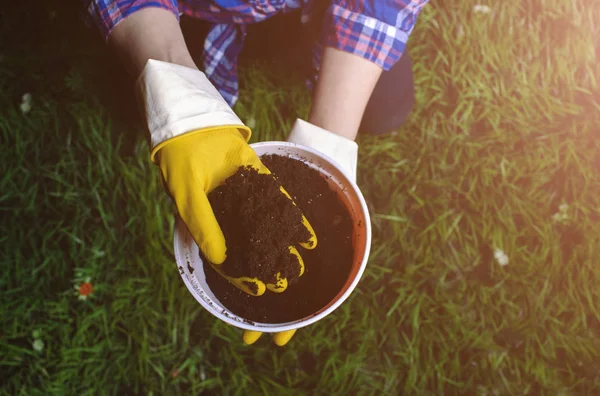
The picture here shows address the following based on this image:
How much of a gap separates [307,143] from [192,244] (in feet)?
1.36

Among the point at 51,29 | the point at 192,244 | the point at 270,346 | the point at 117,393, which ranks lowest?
the point at 117,393

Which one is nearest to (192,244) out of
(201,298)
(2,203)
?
(201,298)

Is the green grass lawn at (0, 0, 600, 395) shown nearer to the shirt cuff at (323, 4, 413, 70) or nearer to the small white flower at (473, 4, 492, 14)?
the small white flower at (473, 4, 492, 14)

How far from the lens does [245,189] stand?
97 cm

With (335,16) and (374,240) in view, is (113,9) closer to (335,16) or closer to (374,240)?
(335,16)

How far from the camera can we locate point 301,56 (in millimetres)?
1779

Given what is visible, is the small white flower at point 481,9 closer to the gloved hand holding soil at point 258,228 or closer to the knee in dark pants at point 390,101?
the knee in dark pants at point 390,101

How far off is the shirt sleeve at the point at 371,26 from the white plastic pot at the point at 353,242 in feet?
1.08

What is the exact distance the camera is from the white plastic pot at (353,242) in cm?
107

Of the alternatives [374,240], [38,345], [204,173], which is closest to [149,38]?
[204,173]

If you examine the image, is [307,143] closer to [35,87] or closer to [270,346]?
[270,346]

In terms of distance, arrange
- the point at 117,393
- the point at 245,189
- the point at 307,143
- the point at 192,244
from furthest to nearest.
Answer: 1. the point at 117,393
2. the point at 307,143
3. the point at 192,244
4. the point at 245,189

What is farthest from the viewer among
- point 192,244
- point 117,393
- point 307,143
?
point 117,393

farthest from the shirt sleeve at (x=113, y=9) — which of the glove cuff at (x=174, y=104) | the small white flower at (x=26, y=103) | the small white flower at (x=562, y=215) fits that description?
the small white flower at (x=562, y=215)
